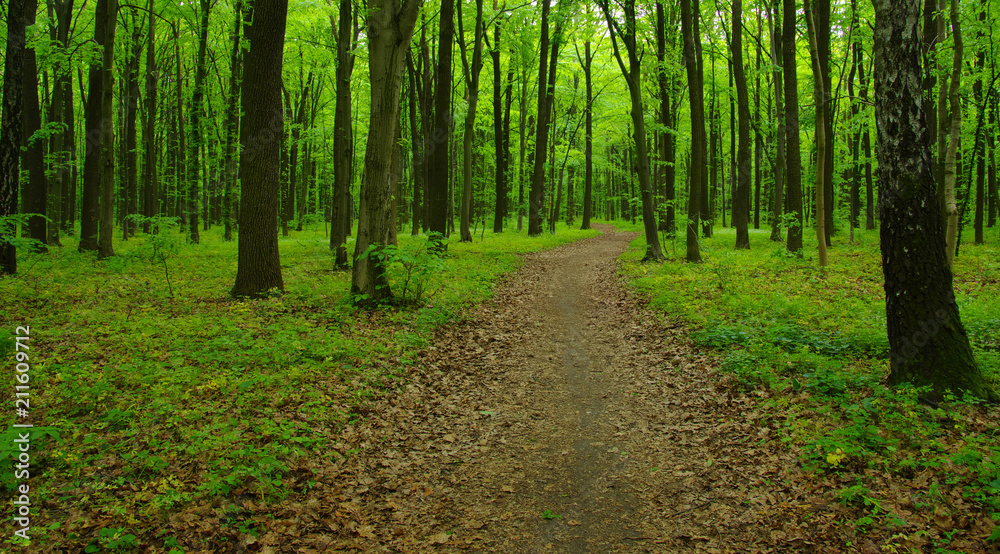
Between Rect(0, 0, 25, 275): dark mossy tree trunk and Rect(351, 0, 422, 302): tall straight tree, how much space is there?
7.45 m

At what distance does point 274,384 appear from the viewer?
5.62 metres

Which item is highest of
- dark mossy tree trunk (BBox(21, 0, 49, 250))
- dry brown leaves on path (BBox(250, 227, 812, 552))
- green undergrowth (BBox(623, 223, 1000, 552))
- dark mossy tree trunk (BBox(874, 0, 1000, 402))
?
dark mossy tree trunk (BBox(21, 0, 49, 250))

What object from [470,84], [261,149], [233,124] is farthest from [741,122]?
[233,124]

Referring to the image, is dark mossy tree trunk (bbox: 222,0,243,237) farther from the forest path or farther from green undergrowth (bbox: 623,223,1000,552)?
green undergrowth (bbox: 623,223,1000,552)

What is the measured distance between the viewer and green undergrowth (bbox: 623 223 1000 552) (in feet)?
11.6

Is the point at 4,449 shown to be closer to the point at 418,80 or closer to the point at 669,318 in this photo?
the point at 669,318

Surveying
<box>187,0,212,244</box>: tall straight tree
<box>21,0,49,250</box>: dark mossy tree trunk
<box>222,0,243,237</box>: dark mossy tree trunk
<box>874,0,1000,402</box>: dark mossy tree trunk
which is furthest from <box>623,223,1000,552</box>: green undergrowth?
<box>187,0,212,244</box>: tall straight tree

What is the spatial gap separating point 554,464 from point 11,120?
508 inches

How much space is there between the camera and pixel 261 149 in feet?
30.6

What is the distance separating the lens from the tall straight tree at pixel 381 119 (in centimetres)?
905

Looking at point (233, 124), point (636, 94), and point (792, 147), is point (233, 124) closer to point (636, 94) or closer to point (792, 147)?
point (636, 94)

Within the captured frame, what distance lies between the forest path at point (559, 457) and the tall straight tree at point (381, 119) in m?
2.42

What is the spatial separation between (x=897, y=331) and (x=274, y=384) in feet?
22.4

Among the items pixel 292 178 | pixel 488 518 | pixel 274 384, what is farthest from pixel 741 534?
pixel 292 178
